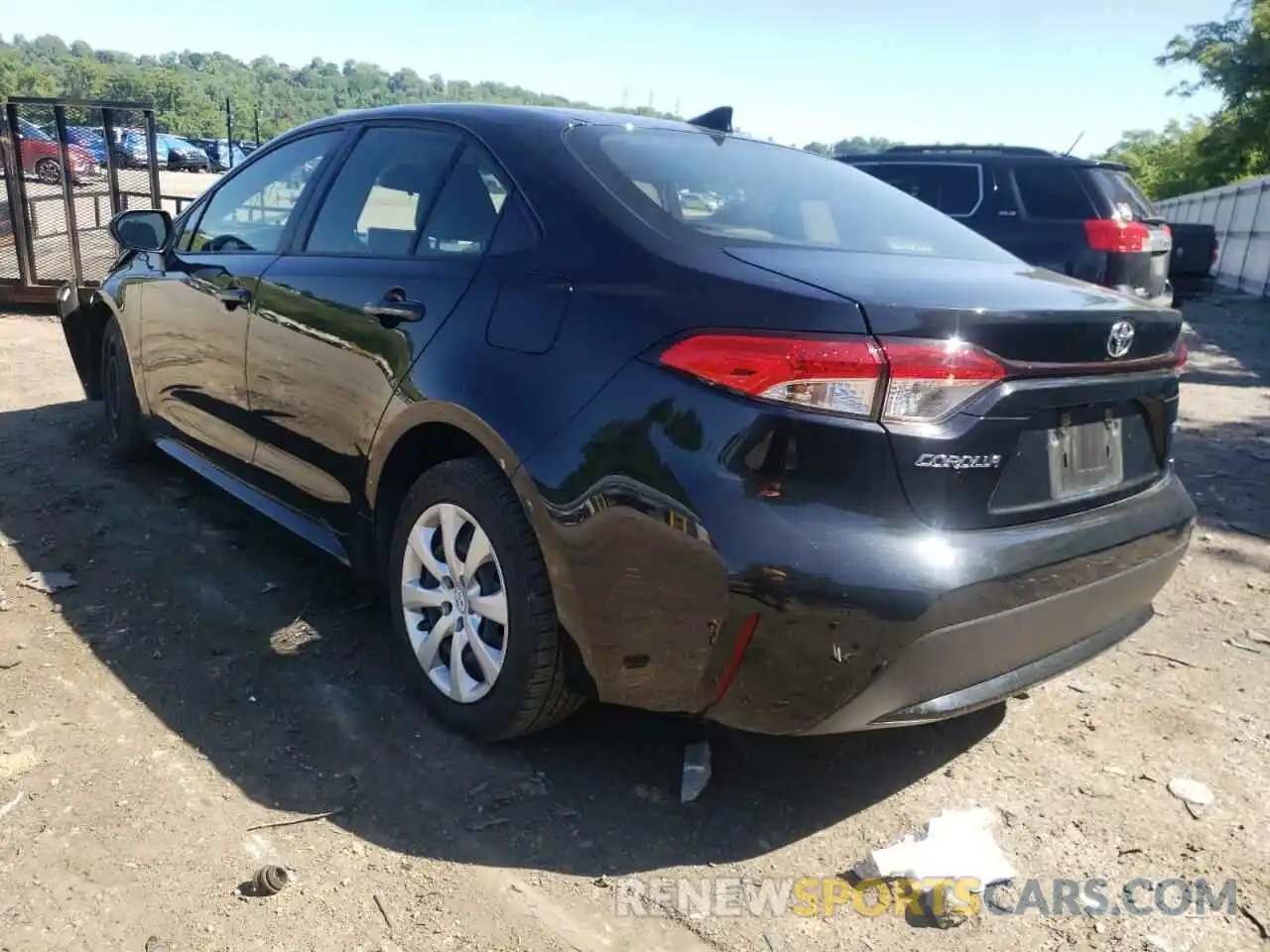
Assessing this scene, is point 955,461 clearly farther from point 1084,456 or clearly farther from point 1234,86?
point 1234,86

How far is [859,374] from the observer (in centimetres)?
214

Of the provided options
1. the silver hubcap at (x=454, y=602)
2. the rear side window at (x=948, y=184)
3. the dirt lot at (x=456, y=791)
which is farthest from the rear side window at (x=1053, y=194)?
the silver hubcap at (x=454, y=602)

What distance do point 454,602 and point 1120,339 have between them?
1816 mm

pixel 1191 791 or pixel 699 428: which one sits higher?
pixel 699 428

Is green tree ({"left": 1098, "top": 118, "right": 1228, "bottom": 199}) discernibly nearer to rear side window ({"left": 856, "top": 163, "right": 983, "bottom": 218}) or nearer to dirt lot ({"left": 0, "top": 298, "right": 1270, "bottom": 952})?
rear side window ({"left": 856, "top": 163, "right": 983, "bottom": 218})

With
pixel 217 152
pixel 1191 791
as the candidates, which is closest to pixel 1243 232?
pixel 1191 791

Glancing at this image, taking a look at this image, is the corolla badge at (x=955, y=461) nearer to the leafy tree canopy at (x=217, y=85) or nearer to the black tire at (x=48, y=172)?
the black tire at (x=48, y=172)

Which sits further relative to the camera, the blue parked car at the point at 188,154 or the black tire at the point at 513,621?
the blue parked car at the point at 188,154

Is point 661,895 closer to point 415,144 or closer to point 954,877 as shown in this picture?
point 954,877

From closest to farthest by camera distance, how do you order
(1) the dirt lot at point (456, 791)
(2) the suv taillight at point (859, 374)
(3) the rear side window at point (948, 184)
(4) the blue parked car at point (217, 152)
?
(2) the suv taillight at point (859, 374) → (1) the dirt lot at point (456, 791) → (3) the rear side window at point (948, 184) → (4) the blue parked car at point (217, 152)

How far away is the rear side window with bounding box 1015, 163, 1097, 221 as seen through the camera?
7902mm

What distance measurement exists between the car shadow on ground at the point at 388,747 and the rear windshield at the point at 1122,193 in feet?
19.8

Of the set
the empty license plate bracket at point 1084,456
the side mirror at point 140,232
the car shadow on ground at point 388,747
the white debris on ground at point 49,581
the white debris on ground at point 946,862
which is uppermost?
the side mirror at point 140,232

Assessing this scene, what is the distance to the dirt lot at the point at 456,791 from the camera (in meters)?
2.25
